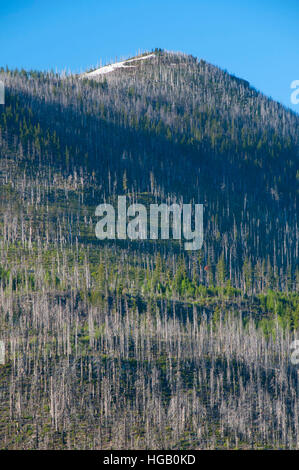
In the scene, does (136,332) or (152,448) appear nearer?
(152,448)

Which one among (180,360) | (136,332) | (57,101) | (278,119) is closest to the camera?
(180,360)

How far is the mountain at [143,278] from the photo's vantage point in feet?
156

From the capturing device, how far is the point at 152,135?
158 m

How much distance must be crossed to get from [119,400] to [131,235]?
59406 mm

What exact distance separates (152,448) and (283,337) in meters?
32.2

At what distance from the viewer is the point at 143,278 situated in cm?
8775

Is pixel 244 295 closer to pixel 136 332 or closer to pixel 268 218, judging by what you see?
pixel 136 332

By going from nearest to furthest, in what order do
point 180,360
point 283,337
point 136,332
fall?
point 180,360 → point 136,332 → point 283,337

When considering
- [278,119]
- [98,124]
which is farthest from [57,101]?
[278,119]

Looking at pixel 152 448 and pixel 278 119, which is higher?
pixel 278 119

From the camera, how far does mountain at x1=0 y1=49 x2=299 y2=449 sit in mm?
47594

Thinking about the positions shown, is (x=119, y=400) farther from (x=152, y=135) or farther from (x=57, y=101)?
(x=57, y=101)
